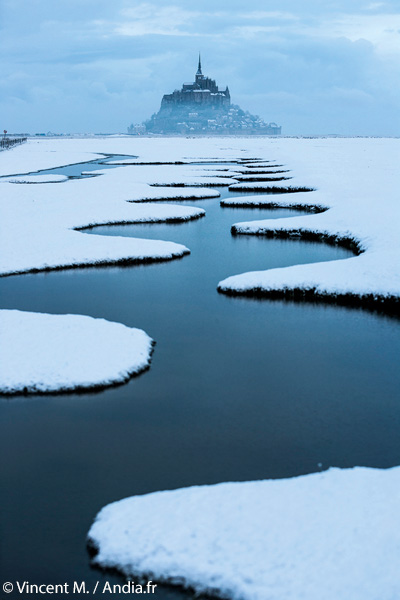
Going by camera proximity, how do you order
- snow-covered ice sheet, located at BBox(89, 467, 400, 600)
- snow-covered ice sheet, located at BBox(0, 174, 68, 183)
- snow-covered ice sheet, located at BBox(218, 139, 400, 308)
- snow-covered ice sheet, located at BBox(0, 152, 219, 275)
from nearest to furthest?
snow-covered ice sheet, located at BBox(89, 467, 400, 600), snow-covered ice sheet, located at BBox(218, 139, 400, 308), snow-covered ice sheet, located at BBox(0, 152, 219, 275), snow-covered ice sheet, located at BBox(0, 174, 68, 183)

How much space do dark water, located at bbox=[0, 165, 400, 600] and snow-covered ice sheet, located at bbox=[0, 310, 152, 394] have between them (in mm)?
299

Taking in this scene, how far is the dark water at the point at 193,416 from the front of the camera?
771cm

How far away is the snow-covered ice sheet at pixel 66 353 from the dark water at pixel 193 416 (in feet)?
0.98

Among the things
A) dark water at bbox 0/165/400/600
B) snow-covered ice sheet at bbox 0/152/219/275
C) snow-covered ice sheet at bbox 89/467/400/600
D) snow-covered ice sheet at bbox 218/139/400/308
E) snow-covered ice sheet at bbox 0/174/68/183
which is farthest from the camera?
snow-covered ice sheet at bbox 0/174/68/183

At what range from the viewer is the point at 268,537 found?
6.62 metres

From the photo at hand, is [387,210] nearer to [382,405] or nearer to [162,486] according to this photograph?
[382,405]

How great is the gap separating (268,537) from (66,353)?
6.42 m

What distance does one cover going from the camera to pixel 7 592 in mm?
6461

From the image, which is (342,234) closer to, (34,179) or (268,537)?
(268,537)

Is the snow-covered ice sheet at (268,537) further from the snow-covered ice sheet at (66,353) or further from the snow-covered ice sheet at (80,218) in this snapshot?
the snow-covered ice sheet at (80,218)

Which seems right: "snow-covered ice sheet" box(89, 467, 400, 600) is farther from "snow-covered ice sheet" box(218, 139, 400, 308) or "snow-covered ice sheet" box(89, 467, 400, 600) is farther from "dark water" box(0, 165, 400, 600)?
"snow-covered ice sheet" box(218, 139, 400, 308)

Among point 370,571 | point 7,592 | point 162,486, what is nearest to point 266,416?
point 162,486

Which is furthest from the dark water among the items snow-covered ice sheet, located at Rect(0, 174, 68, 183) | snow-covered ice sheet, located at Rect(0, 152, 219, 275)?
snow-covered ice sheet, located at Rect(0, 174, 68, 183)

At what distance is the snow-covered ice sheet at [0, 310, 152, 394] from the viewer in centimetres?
1085
